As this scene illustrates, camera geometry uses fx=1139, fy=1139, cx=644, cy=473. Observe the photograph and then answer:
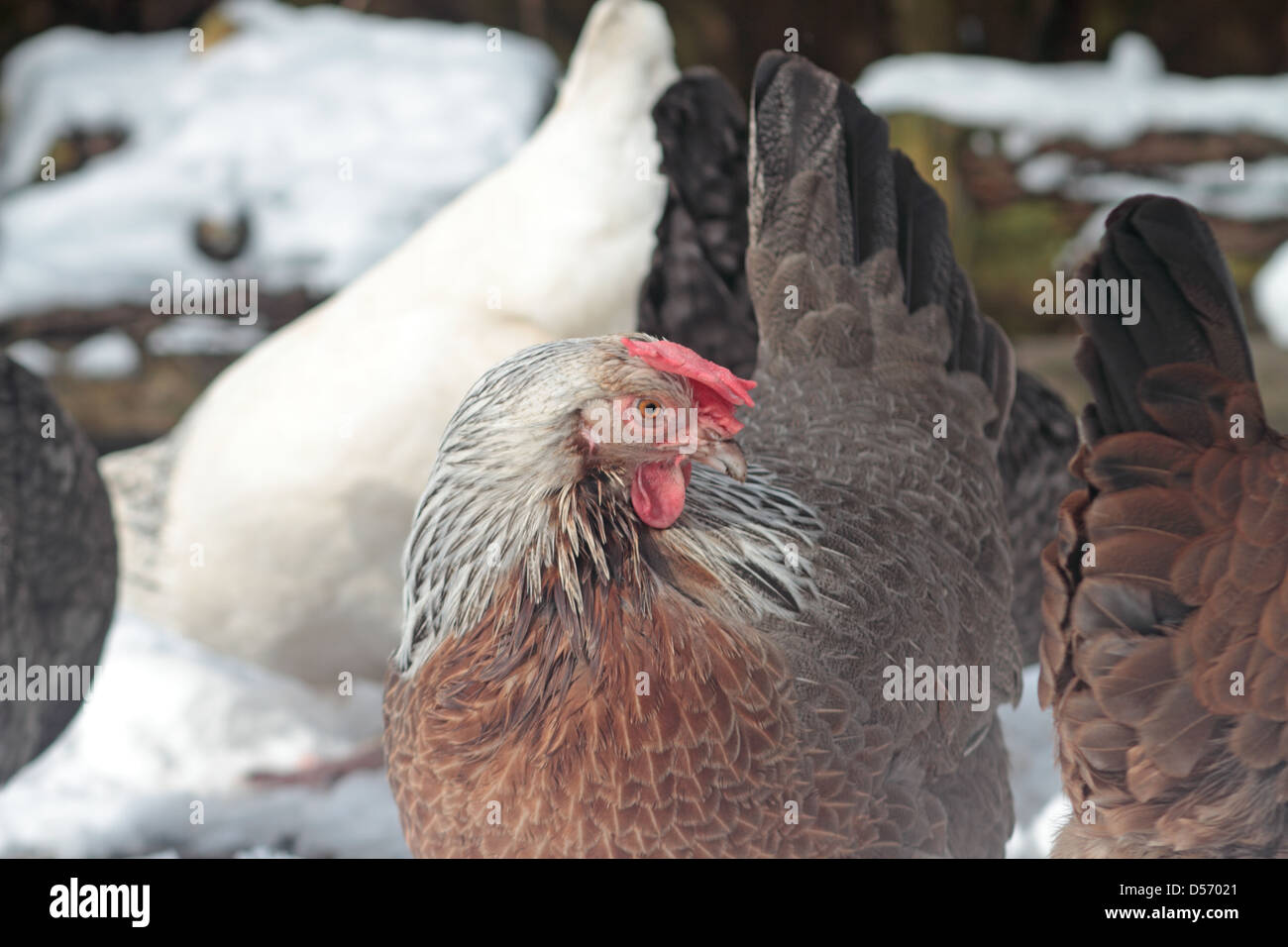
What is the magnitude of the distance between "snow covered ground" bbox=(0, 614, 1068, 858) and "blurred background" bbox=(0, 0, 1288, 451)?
0.36 metres

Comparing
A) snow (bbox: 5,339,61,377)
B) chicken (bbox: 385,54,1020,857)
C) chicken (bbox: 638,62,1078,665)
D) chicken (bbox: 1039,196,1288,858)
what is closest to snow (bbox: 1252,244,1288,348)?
chicken (bbox: 638,62,1078,665)

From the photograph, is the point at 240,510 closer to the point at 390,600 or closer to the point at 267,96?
the point at 390,600

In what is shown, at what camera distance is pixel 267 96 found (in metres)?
1.40

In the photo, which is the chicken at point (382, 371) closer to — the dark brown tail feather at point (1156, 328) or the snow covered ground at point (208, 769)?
the snow covered ground at point (208, 769)

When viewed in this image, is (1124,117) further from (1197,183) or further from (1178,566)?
(1178,566)

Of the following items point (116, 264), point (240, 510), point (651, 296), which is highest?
point (116, 264)

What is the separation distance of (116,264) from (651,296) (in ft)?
2.34

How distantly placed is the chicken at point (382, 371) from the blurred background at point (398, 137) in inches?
3.6

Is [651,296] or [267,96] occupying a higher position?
[267,96]

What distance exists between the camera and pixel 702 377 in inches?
30.7

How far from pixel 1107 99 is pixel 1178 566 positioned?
81 cm

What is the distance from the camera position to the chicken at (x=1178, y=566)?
3.01ft

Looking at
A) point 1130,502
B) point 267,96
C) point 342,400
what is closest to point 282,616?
point 342,400

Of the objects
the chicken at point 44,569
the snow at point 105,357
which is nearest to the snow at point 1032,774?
the chicken at point 44,569
